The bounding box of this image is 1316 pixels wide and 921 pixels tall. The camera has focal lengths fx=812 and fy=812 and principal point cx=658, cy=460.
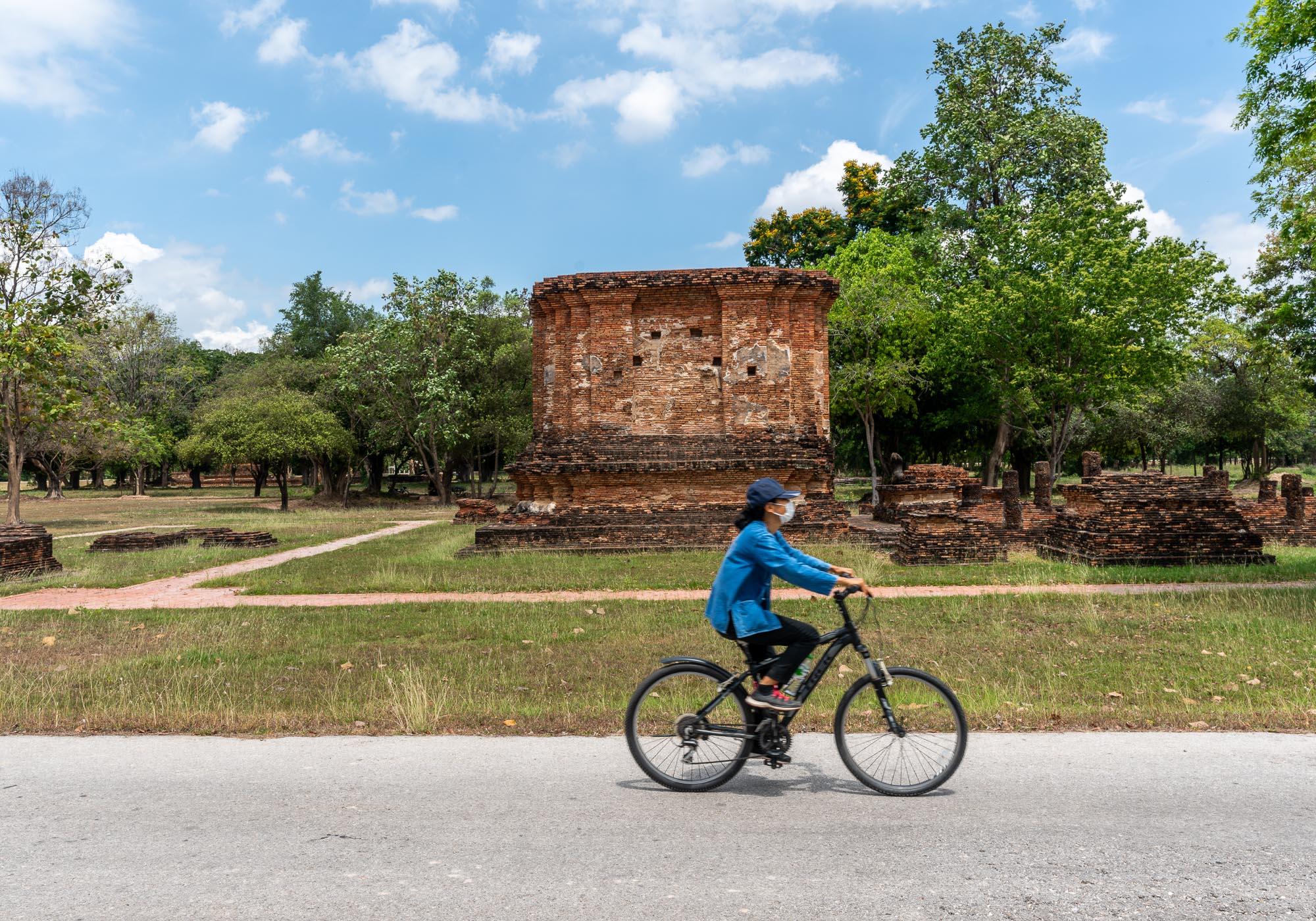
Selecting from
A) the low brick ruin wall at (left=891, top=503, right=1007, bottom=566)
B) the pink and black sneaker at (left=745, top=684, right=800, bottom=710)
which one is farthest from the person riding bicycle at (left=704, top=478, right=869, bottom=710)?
the low brick ruin wall at (left=891, top=503, right=1007, bottom=566)

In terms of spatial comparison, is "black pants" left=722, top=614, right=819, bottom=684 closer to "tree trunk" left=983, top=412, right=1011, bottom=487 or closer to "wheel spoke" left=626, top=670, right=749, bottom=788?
"wheel spoke" left=626, top=670, right=749, bottom=788

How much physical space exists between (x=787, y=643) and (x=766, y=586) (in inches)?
12.6

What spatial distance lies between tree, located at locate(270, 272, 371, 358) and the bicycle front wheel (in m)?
47.4

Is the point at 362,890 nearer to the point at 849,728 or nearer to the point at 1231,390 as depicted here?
the point at 849,728

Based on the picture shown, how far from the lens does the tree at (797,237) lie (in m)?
38.2

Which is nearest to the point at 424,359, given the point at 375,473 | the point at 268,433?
the point at 268,433

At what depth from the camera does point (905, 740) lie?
13.5 feet

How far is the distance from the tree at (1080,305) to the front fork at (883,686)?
22.5 meters

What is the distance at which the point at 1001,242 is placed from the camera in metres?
26.7

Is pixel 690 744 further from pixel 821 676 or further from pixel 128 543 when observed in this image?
pixel 128 543

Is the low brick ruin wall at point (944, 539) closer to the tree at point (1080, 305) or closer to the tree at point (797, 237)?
the tree at point (1080, 305)

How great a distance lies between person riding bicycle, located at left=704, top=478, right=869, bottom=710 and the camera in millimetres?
4176

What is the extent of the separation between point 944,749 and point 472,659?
14.8ft

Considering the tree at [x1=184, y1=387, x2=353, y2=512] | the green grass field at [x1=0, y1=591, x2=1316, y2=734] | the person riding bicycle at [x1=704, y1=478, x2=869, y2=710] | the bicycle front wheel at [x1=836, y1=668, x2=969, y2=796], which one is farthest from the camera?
the tree at [x1=184, y1=387, x2=353, y2=512]
